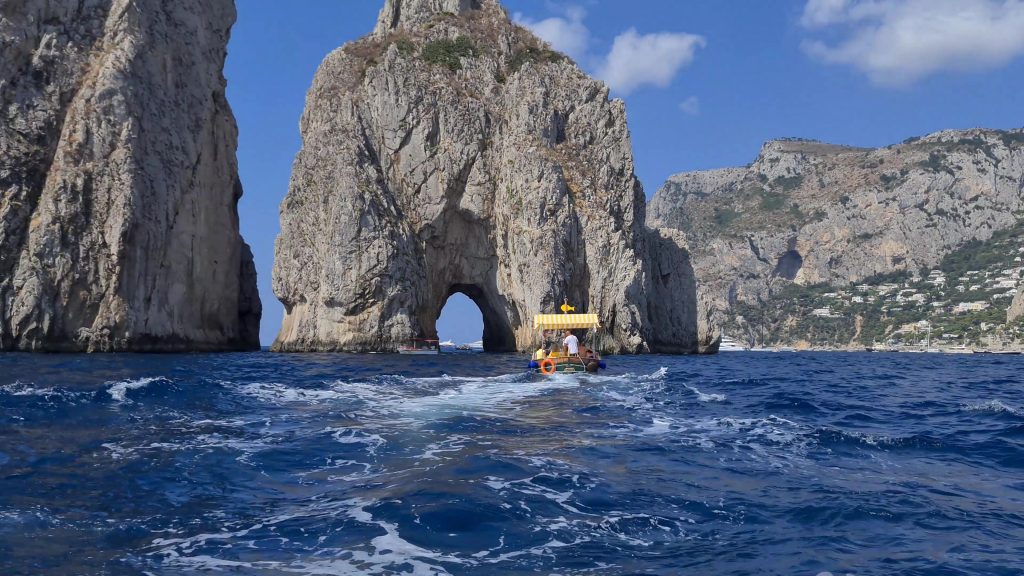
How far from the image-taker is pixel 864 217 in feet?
518

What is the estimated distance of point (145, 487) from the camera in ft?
38.7

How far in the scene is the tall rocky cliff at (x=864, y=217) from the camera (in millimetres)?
148125

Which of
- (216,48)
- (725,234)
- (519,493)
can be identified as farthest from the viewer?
(725,234)

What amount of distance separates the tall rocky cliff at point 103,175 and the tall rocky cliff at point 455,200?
40.7 feet

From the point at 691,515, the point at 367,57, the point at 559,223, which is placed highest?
the point at 367,57

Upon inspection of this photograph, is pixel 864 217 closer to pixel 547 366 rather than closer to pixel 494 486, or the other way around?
pixel 547 366

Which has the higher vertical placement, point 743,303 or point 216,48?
point 216,48

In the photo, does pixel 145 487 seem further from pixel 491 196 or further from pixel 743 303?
pixel 743 303

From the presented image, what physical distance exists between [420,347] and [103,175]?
28367 mm

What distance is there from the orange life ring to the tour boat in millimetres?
29395

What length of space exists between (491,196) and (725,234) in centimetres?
12144

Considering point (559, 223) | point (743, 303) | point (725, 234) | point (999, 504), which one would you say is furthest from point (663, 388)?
point (725, 234)

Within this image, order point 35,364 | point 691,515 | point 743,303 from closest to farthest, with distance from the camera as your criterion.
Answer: point 691,515, point 35,364, point 743,303

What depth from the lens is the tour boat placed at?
6482cm
